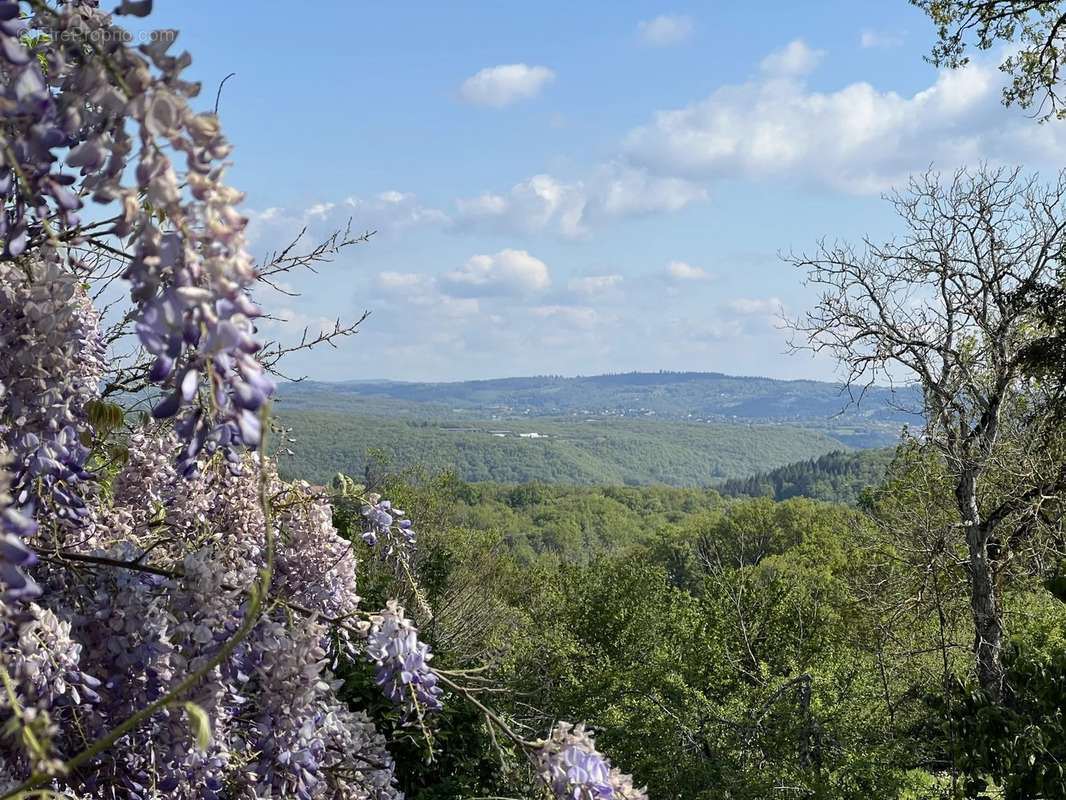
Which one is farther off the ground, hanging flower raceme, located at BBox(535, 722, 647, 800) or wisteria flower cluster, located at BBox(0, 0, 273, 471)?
wisteria flower cluster, located at BBox(0, 0, 273, 471)

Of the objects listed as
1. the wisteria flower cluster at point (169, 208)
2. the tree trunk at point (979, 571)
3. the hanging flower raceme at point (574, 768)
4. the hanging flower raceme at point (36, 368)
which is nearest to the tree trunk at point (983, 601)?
the tree trunk at point (979, 571)

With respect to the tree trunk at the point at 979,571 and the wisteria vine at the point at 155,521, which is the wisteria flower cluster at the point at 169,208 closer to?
the wisteria vine at the point at 155,521

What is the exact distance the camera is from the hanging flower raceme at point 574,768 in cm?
163

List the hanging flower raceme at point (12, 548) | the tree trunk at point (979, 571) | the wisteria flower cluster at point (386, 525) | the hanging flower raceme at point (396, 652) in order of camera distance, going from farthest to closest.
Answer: the tree trunk at point (979, 571) → the wisteria flower cluster at point (386, 525) → the hanging flower raceme at point (396, 652) → the hanging flower raceme at point (12, 548)

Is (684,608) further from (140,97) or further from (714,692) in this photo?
(140,97)

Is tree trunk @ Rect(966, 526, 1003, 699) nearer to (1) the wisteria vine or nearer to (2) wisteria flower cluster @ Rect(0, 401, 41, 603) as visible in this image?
(1) the wisteria vine

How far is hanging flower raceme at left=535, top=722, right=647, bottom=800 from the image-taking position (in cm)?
163

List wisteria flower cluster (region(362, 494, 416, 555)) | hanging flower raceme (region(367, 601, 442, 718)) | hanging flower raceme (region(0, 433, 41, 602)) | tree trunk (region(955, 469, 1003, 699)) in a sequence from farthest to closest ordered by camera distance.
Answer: tree trunk (region(955, 469, 1003, 699)) → wisteria flower cluster (region(362, 494, 416, 555)) → hanging flower raceme (region(367, 601, 442, 718)) → hanging flower raceme (region(0, 433, 41, 602))

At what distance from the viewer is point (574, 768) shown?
163cm

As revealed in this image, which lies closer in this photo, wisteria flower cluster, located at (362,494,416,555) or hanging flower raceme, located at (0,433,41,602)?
hanging flower raceme, located at (0,433,41,602)

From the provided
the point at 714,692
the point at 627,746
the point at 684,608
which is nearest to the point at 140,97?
the point at 627,746

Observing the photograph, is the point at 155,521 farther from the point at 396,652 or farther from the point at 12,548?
the point at 12,548

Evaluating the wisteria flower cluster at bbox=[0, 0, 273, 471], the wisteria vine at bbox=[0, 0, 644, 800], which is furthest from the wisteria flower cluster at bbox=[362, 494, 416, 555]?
the wisteria flower cluster at bbox=[0, 0, 273, 471]

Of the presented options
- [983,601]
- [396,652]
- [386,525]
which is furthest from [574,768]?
[983,601]
